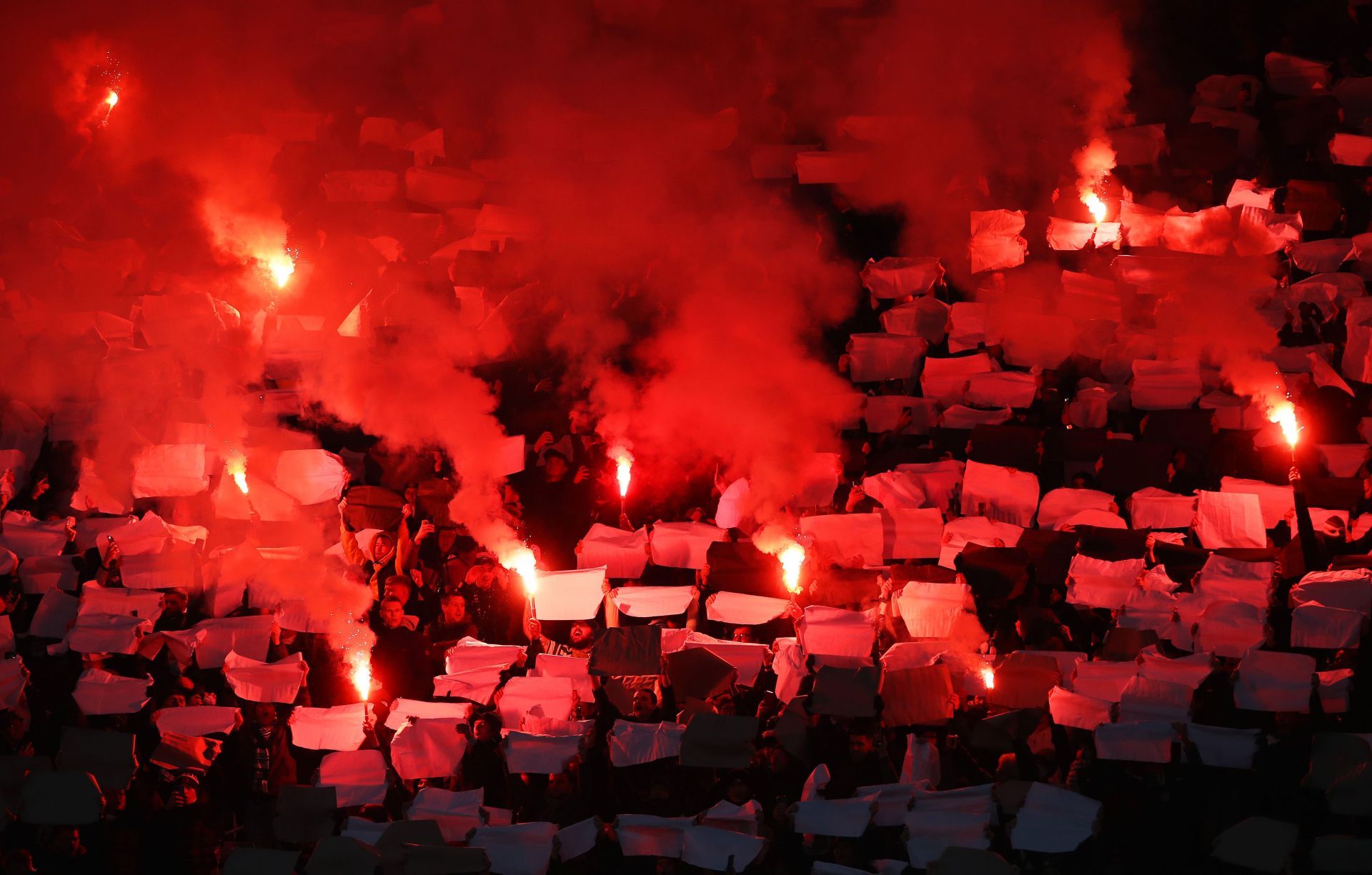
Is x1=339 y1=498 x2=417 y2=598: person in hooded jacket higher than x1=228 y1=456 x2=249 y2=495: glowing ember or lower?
lower

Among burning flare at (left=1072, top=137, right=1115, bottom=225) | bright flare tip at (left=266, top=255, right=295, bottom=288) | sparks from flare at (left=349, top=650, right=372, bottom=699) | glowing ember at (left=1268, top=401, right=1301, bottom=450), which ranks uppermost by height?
burning flare at (left=1072, top=137, right=1115, bottom=225)

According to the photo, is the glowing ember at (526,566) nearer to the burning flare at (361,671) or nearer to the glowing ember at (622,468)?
the glowing ember at (622,468)

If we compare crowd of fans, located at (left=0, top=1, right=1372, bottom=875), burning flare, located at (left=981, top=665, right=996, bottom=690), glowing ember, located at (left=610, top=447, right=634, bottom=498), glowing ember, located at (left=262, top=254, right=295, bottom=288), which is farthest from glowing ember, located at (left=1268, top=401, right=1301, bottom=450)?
glowing ember, located at (left=262, top=254, right=295, bottom=288)

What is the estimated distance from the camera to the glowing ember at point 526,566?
311 inches

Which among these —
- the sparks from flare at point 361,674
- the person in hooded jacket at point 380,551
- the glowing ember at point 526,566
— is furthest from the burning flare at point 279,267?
the sparks from flare at point 361,674

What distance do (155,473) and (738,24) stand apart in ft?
19.6

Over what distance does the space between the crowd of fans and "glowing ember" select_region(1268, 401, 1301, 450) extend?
51 millimetres

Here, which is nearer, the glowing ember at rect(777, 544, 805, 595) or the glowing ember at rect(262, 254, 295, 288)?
the glowing ember at rect(777, 544, 805, 595)

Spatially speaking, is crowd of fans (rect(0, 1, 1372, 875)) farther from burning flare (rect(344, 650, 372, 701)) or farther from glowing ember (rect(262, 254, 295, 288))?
glowing ember (rect(262, 254, 295, 288))

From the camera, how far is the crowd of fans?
661cm

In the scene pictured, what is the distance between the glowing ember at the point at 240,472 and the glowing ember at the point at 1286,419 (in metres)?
7.06

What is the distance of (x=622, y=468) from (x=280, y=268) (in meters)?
4.21

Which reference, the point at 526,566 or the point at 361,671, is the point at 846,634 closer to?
the point at 526,566

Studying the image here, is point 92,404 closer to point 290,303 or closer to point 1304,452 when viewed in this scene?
point 290,303
